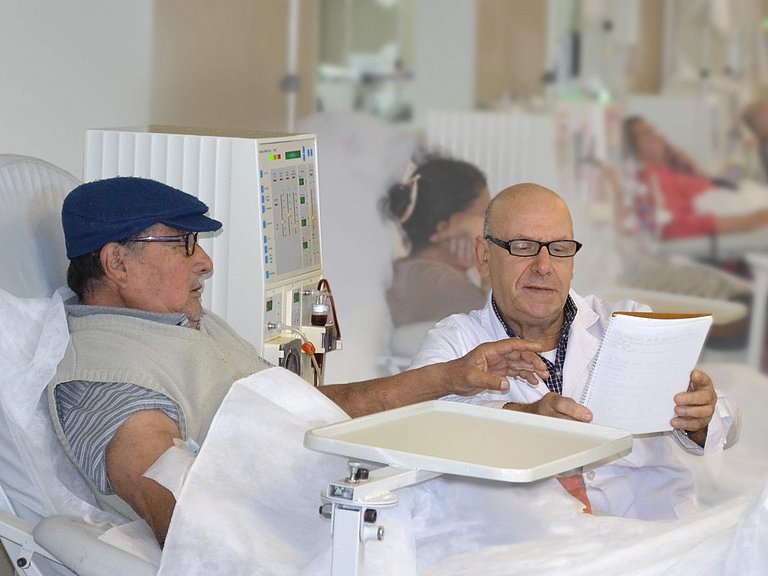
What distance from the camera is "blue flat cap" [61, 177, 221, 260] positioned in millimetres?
2264

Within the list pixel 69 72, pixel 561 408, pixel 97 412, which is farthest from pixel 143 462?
pixel 69 72

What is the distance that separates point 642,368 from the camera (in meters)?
2.02

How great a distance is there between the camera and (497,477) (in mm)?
1509

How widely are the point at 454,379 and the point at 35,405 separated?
79 cm

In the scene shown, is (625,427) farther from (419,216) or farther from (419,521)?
(419,216)

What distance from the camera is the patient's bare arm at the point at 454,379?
216 cm

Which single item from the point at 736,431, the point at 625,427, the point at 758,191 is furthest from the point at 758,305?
the point at 625,427

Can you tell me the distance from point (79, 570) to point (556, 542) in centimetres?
76

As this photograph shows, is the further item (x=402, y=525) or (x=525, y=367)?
(x=525, y=367)

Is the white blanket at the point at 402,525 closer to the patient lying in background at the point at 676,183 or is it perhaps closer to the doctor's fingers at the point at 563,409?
the doctor's fingers at the point at 563,409

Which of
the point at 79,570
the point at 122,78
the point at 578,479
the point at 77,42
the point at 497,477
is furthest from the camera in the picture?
the point at 122,78

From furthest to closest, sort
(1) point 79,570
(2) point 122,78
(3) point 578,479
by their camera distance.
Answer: (2) point 122,78 < (3) point 578,479 < (1) point 79,570

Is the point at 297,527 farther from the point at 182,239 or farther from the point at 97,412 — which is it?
the point at 182,239

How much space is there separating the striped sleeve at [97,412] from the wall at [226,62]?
2.35 meters
